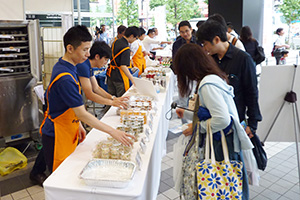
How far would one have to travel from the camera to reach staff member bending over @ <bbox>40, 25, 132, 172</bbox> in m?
1.81

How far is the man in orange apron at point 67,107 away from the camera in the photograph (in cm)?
181

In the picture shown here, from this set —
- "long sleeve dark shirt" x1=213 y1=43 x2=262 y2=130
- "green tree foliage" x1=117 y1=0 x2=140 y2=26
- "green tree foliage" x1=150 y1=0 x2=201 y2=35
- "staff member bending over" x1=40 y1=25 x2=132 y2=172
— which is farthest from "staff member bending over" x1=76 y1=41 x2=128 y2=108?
"green tree foliage" x1=117 y1=0 x2=140 y2=26

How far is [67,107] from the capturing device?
6.33ft

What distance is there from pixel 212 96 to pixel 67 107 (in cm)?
99

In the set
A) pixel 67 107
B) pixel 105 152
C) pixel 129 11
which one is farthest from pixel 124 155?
pixel 129 11

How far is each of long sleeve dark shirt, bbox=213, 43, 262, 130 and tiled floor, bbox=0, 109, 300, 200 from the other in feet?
3.62

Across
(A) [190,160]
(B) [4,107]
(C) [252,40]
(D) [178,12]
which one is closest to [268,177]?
(A) [190,160]

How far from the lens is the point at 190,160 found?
5.60 ft

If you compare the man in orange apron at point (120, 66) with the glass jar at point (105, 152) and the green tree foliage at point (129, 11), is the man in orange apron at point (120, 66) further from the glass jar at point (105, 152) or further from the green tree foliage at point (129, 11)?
the green tree foliage at point (129, 11)

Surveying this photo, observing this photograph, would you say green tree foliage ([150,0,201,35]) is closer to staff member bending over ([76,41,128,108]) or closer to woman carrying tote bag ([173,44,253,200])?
staff member bending over ([76,41,128,108])

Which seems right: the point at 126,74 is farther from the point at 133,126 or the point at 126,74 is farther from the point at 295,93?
the point at 295,93

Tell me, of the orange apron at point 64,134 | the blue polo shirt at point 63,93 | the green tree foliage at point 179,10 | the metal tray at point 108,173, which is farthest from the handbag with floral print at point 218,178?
the green tree foliage at point 179,10

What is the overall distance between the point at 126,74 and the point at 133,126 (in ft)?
6.21

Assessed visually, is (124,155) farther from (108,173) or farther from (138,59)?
(138,59)
